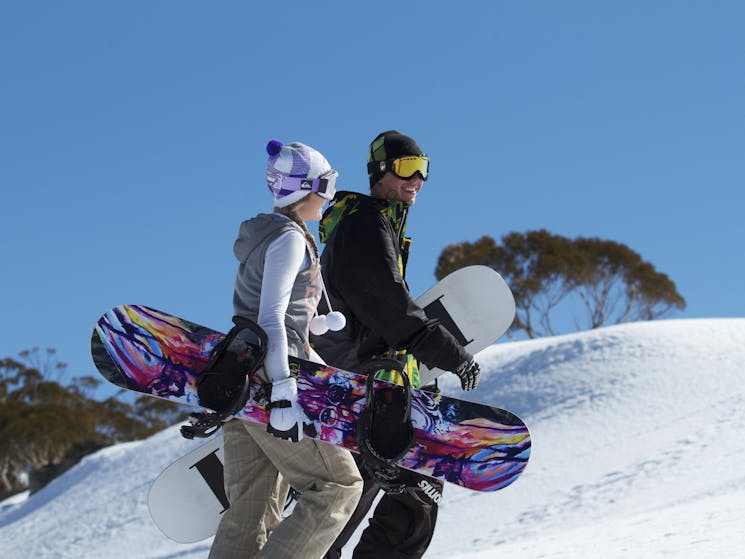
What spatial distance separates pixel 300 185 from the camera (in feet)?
10.2

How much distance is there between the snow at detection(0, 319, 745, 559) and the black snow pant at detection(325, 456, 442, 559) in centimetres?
181

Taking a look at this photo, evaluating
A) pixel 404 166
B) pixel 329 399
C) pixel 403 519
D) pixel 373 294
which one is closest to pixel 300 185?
pixel 373 294

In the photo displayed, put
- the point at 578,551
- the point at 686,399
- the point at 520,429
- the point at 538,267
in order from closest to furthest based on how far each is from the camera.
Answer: the point at 520,429, the point at 578,551, the point at 686,399, the point at 538,267

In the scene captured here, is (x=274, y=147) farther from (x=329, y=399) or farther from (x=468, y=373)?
(x=468, y=373)

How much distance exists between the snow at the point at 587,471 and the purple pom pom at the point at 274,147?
2955mm

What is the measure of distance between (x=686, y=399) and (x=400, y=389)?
12128 mm

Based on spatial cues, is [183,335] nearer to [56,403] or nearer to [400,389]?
[400,389]

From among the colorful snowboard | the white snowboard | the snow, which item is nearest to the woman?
the colorful snowboard

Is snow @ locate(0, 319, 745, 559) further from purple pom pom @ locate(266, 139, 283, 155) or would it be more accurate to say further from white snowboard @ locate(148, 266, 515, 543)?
purple pom pom @ locate(266, 139, 283, 155)

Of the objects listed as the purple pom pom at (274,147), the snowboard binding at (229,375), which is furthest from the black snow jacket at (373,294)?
the snowboard binding at (229,375)

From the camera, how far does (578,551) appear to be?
5484mm

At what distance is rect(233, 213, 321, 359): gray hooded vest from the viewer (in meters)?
2.91

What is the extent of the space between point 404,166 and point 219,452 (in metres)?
1.60

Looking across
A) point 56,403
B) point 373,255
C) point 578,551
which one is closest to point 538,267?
point 56,403
